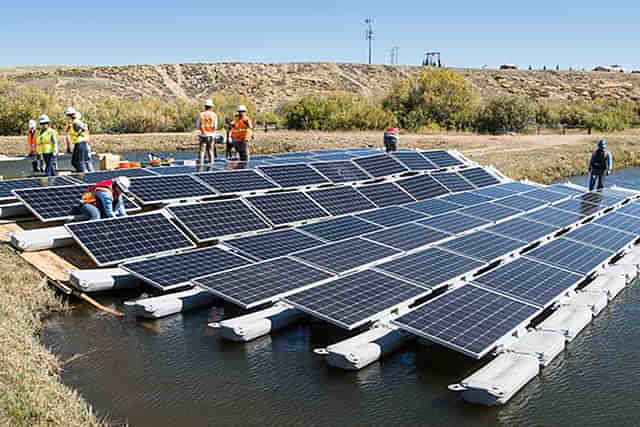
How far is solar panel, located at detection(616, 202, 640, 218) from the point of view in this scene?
17328mm

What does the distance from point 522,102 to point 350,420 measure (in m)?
47.6

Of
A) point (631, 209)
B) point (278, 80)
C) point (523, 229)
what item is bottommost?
point (631, 209)

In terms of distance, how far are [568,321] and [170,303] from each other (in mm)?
6820

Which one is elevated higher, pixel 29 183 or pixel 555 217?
pixel 29 183

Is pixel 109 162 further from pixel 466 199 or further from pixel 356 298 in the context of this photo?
pixel 356 298

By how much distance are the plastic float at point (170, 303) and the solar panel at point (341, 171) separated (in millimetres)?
7990

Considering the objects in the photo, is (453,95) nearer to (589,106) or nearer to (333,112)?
(333,112)

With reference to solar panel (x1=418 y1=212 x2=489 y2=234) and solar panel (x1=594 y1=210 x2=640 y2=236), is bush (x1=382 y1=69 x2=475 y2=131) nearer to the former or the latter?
solar panel (x1=594 y1=210 x2=640 y2=236)

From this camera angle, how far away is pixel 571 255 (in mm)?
12258

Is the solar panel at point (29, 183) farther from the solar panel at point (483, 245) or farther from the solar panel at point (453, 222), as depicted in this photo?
the solar panel at point (483, 245)

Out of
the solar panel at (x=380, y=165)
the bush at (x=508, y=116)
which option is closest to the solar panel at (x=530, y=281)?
the solar panel at (x=380, y=165)

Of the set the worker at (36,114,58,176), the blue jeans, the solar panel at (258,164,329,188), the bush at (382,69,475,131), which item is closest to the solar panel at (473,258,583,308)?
the solar panel at (258,164,329,188)

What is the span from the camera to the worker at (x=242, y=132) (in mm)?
19062

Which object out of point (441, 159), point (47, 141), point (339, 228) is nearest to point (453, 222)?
point (339, 228)
